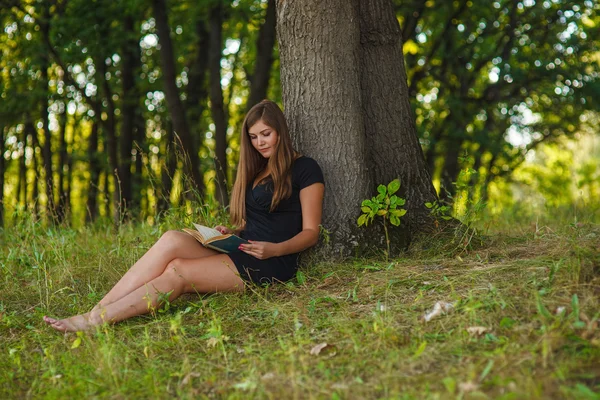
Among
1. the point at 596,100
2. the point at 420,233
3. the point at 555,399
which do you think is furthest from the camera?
the point at 596,100

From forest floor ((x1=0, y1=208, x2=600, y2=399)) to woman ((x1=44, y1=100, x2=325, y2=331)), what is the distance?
14cm

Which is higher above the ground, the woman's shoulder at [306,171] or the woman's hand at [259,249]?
the woman's shoulder at [306,171]

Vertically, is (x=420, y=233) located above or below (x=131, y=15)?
below

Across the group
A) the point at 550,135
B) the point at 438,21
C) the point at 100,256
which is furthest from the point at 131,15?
the point at 550,135

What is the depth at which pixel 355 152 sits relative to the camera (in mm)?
4797

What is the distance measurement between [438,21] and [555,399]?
1098 cm

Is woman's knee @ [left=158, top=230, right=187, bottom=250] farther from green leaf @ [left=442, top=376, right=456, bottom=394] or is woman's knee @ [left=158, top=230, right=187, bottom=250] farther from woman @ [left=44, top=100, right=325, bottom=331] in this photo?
green leaf @ [left=442, top=376, right=456, bottom=394]

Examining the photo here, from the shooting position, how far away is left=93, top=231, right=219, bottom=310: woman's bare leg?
4129 millimetres

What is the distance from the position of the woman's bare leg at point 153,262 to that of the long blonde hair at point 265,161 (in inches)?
21.0

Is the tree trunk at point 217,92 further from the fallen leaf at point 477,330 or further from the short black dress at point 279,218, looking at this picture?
the fallen leaf at point 477,330

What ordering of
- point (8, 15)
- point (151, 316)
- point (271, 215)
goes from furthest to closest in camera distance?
point (8, 15)
point (271, 215)
point (151, 316)

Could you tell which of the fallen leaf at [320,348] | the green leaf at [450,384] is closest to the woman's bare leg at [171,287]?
the fallen leaf at [320,348]

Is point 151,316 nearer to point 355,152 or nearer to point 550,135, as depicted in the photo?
point 355,152

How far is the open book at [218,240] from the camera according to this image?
4145 mm
